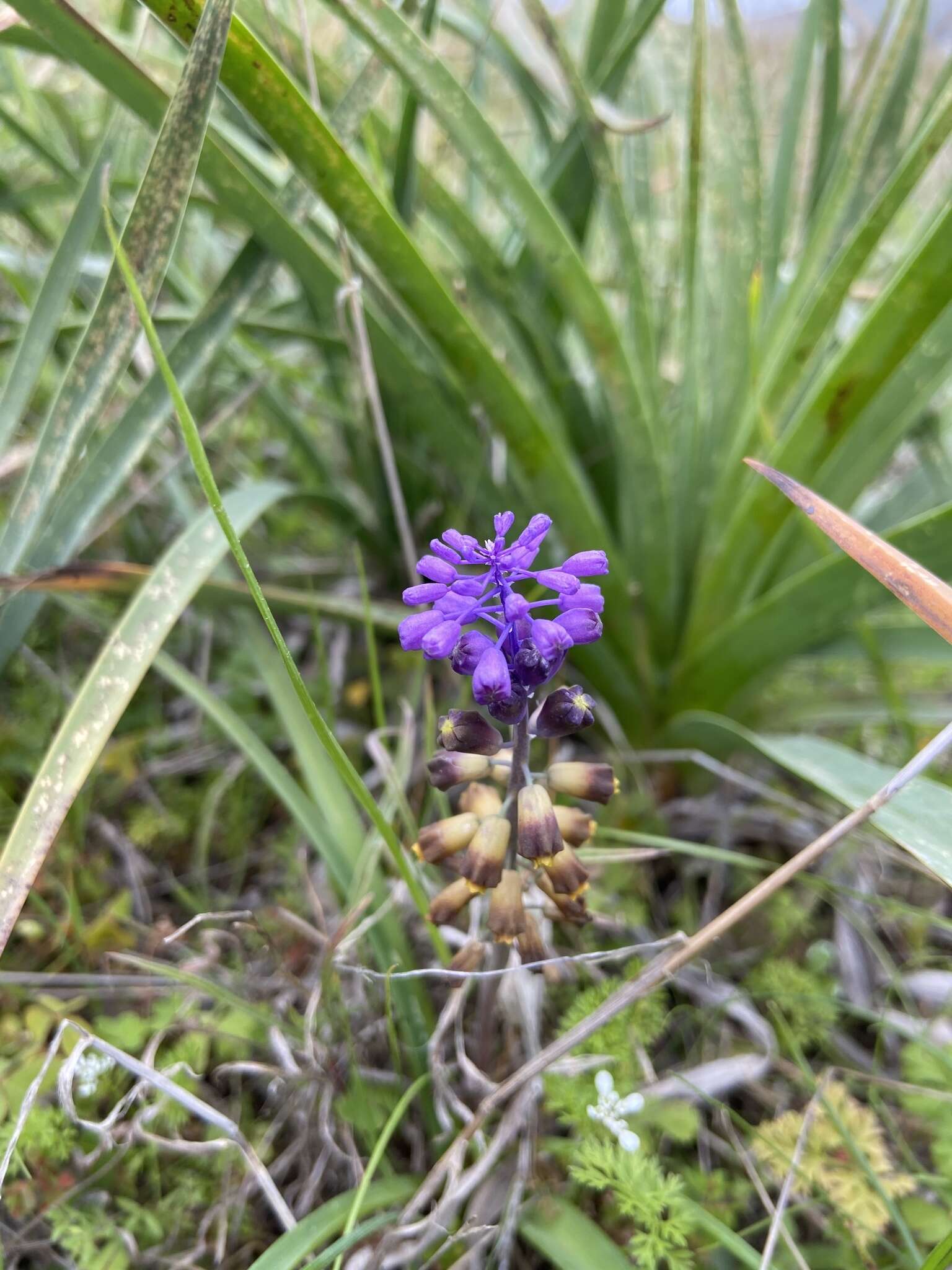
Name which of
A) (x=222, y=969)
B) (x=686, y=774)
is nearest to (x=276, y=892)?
(x=222, y=969)

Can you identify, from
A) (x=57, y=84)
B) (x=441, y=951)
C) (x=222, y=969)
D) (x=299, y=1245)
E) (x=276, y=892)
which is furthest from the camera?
(x=57, y=84)

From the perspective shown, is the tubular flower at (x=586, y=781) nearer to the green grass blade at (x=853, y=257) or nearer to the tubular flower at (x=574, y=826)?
the tubular flower at (x=574, y=826)

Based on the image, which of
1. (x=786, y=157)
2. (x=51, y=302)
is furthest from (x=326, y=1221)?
(x=786, y=157)

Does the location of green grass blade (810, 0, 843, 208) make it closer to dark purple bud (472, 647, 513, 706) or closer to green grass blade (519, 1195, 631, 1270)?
dark purple bud (472, 647, 513, 706)

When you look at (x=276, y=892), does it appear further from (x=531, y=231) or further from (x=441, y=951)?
(x=531, y=231)

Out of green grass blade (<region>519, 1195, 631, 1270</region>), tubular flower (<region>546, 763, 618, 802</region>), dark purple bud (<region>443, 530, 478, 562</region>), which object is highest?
dark purple bud (<region>443, 530, 478, 562</region>)

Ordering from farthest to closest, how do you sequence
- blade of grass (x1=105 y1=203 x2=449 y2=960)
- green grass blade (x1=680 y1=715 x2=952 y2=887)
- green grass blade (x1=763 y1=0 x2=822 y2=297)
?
green grass blade (x1=763 y1=0 x2=822 y2=297) < green grass blade (x1=680 y1=715 x2=952 y2=887) < blade of grass (x1=105 y1=203 x2=449 y2=960)

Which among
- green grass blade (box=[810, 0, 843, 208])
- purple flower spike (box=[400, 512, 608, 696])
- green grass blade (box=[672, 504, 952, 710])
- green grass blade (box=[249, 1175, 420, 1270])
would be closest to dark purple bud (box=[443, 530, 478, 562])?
purple flower spike (box=[400, 512, 608, 696])
